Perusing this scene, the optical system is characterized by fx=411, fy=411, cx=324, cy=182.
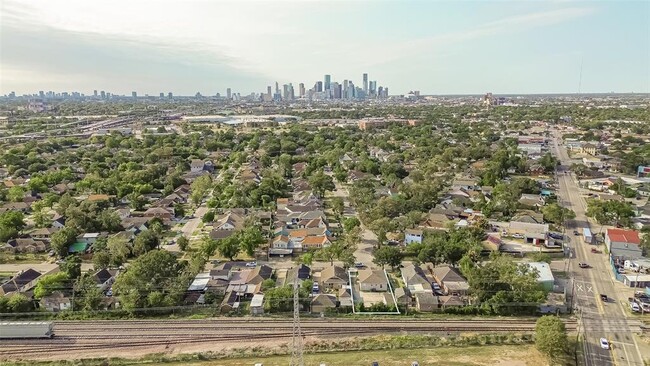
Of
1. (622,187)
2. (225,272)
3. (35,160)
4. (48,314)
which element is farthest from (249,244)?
(35,160)

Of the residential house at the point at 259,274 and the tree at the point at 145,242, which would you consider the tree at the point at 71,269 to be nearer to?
the tree at the point at 145,242

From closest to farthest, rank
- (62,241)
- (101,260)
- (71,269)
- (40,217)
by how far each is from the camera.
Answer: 1. (71,269)
2. (101,260)
3. (62,241)
4. (40,217)

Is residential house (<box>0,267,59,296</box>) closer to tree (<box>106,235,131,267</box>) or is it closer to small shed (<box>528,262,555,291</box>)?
tree (<box>106,235,131,267</box>)

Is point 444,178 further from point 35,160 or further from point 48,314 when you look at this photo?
point 35,160

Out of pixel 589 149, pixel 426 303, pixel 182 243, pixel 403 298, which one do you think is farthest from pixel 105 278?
pixel 589 149

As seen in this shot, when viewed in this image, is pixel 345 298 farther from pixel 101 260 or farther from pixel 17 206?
pixel 17 206
